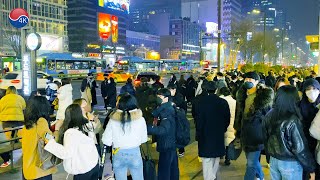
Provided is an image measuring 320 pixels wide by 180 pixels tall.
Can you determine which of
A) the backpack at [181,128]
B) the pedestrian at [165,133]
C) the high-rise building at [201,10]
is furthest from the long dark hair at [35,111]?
the high-rise building at [201,10]

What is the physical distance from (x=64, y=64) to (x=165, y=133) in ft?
148

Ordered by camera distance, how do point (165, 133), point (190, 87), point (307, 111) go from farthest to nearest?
point (190, 87) → point (165, 133) → point (307, 111)

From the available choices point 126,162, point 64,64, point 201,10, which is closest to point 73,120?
point 126,162

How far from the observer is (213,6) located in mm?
148500

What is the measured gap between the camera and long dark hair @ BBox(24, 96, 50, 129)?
15.2 feet

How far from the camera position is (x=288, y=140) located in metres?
4.17

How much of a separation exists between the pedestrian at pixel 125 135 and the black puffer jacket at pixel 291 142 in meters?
1.70

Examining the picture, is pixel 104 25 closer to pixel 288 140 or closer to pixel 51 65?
pixel 51 65

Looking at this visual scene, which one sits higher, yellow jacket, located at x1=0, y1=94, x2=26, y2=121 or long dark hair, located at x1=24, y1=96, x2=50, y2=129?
long dark hair, located at x1=24, y1=96, x2=50, y2=129

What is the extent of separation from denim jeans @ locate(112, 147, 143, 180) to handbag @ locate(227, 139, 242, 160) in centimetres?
230

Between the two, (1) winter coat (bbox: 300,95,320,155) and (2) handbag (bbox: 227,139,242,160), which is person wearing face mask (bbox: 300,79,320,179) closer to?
(1) winter coat (bbox: 300,95,320,155)

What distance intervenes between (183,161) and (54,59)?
135 feet

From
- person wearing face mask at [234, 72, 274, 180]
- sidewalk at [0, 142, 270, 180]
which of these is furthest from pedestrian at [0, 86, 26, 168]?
person wearing face mask at [234, 72, 274, 180]

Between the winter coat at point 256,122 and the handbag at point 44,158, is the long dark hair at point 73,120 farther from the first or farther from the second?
the winter coat at point 256,122
